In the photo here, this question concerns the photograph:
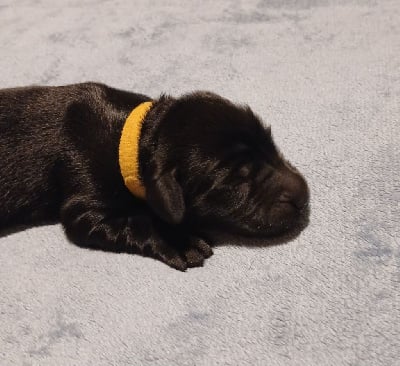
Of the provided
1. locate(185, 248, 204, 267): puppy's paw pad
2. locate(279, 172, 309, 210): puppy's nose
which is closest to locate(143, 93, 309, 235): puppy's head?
locate(279, 172, 309, 210): puppy's nose

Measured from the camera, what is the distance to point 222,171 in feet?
5.83

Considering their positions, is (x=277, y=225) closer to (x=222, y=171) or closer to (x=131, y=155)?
(x=222, y=171)

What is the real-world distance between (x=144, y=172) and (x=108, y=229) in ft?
0.82

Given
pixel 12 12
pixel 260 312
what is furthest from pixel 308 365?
pixel 12 12

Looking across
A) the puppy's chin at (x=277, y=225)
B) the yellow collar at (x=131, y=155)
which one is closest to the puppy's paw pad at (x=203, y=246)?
the puppy's chin at (x=277, y=225)

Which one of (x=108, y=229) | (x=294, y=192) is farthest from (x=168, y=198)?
(x=294, y=192)

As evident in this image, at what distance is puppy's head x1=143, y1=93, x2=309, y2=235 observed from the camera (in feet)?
5.82

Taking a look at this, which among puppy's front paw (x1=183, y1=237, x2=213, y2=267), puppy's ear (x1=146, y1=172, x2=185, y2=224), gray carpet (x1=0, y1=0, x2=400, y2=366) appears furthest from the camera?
puppy's front paw (x1=183, y1=237, x2=213, y2=267)

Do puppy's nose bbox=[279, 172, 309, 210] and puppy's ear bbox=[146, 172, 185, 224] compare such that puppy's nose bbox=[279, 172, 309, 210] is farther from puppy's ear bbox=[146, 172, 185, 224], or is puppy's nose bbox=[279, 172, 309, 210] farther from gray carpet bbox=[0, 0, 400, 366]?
puppy's ear bbox=[146, 172, 185, 224]

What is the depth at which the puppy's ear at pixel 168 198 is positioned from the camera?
171 centimetres

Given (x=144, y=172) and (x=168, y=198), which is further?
(x=144, y=172)

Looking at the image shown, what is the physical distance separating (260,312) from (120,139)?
740 mm

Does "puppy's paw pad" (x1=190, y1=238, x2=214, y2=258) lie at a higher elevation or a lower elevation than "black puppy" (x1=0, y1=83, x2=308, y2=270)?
lower

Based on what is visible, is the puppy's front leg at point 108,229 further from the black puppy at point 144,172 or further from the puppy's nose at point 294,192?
the puppy's nose at point 294,192
